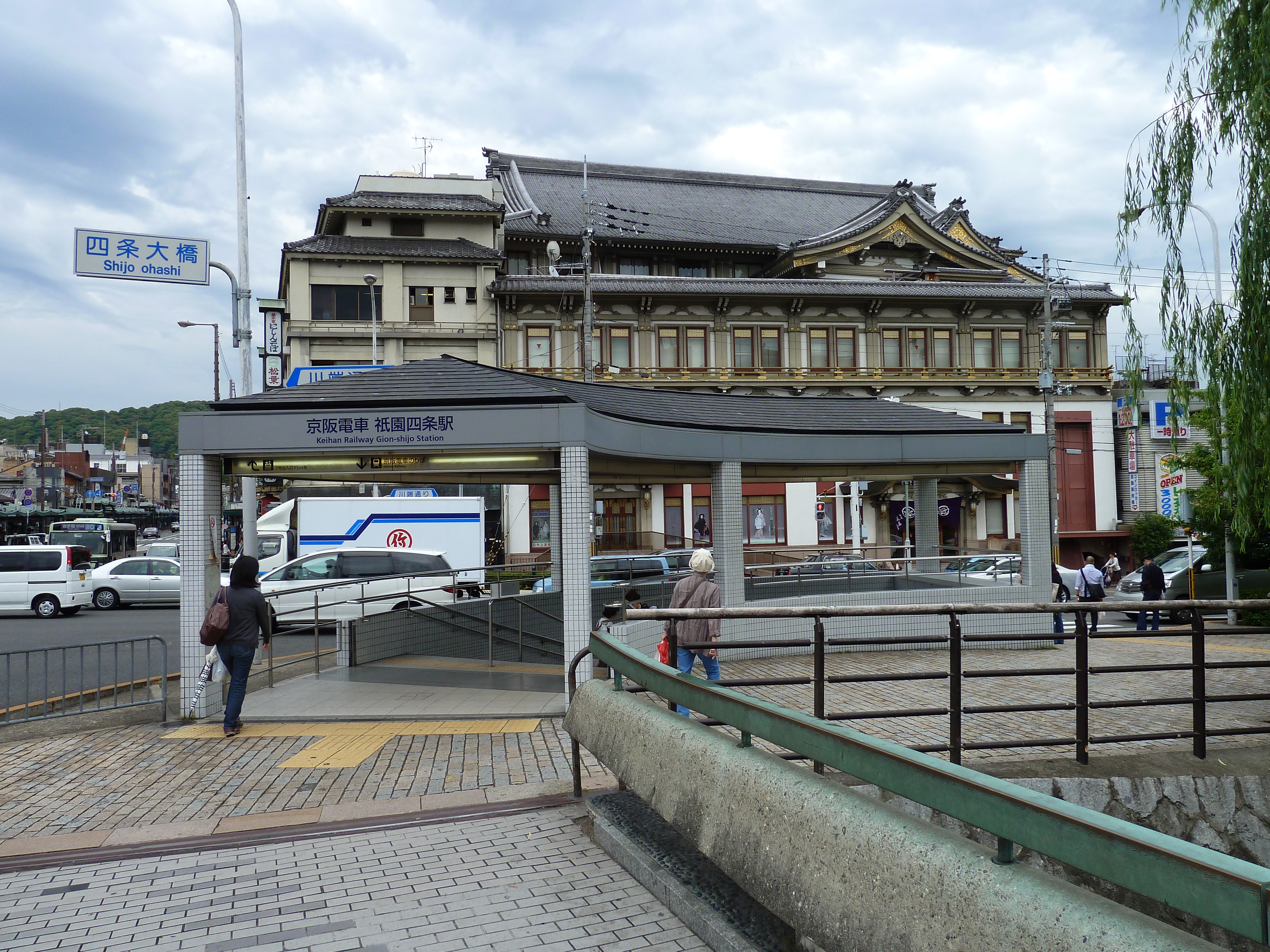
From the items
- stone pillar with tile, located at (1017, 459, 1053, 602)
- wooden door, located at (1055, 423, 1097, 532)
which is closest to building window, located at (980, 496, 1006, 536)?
wooden door, located at (1055, 423, 1097, 532)

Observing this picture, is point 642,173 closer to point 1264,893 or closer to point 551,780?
point 551,780

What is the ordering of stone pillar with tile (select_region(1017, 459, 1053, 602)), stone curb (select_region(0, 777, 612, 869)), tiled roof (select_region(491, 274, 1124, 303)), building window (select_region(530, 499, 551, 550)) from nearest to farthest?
1. stone curb (select_region(0, 777, 612, 869))
2. stone pillar with tile (select_region(1017, 459, 1053, 602))
3. tiled roof (select_region(491, 274, 1124, 303))
4. building window (select_region(530, 499, 551, 550))

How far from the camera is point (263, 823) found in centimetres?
637

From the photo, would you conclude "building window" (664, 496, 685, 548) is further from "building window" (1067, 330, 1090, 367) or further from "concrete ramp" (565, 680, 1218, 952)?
"concrete ramp" (565, 680, 1218, 952)

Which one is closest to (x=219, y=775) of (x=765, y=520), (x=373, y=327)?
(x=373, y=327)

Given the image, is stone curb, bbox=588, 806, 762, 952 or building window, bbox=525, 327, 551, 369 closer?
stone curb, bbox=588, 806, 762, 952

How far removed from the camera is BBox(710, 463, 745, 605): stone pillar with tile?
42.0ft

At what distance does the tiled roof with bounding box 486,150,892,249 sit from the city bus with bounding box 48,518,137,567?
24500 mm

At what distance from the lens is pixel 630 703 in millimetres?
5453

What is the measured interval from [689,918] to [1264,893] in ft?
9.21

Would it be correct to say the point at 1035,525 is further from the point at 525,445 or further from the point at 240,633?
the point at 240,633

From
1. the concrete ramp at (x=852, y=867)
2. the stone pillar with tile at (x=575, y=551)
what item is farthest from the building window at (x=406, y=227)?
the concrete ramp at (x=852, y=867)

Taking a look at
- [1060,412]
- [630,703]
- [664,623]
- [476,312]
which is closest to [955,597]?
[664,623]

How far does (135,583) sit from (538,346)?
64.7 feet
